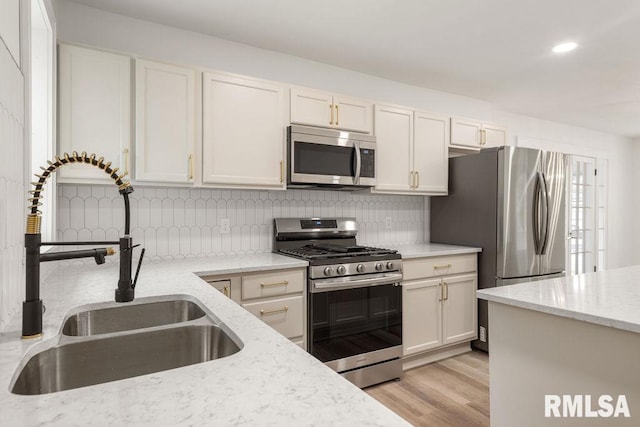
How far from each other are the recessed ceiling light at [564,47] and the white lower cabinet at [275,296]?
2601mm

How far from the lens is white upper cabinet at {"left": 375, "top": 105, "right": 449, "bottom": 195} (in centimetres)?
316

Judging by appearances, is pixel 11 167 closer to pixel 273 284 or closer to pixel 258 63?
pixel 273 284

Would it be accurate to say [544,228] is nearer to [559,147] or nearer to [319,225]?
[319,225]

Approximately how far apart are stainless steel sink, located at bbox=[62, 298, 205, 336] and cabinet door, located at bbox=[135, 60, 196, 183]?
1098 millimetres

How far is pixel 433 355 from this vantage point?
3.15 meters

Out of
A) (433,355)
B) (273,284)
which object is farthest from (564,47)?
(273,284)

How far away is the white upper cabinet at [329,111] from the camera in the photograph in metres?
2.75

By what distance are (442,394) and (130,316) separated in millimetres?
2145

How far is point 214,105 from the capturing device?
2434mm

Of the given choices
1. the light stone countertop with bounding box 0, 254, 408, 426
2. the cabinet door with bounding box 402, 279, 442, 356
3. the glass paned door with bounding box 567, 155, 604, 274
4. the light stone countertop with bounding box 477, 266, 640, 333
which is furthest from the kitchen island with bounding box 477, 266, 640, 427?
the glass paned door with bounding box 567, 155, 604, 274

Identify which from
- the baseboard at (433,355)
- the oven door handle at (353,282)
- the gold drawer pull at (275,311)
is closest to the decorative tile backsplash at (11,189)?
the gold drawer pull at (275,311)

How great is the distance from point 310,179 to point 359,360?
4.39 feet

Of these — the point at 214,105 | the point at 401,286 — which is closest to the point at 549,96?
the point at 401,286

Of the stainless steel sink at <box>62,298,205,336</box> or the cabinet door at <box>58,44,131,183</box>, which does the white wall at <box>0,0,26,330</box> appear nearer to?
the stainless steel sink at <box>62,298,205,336</box>
